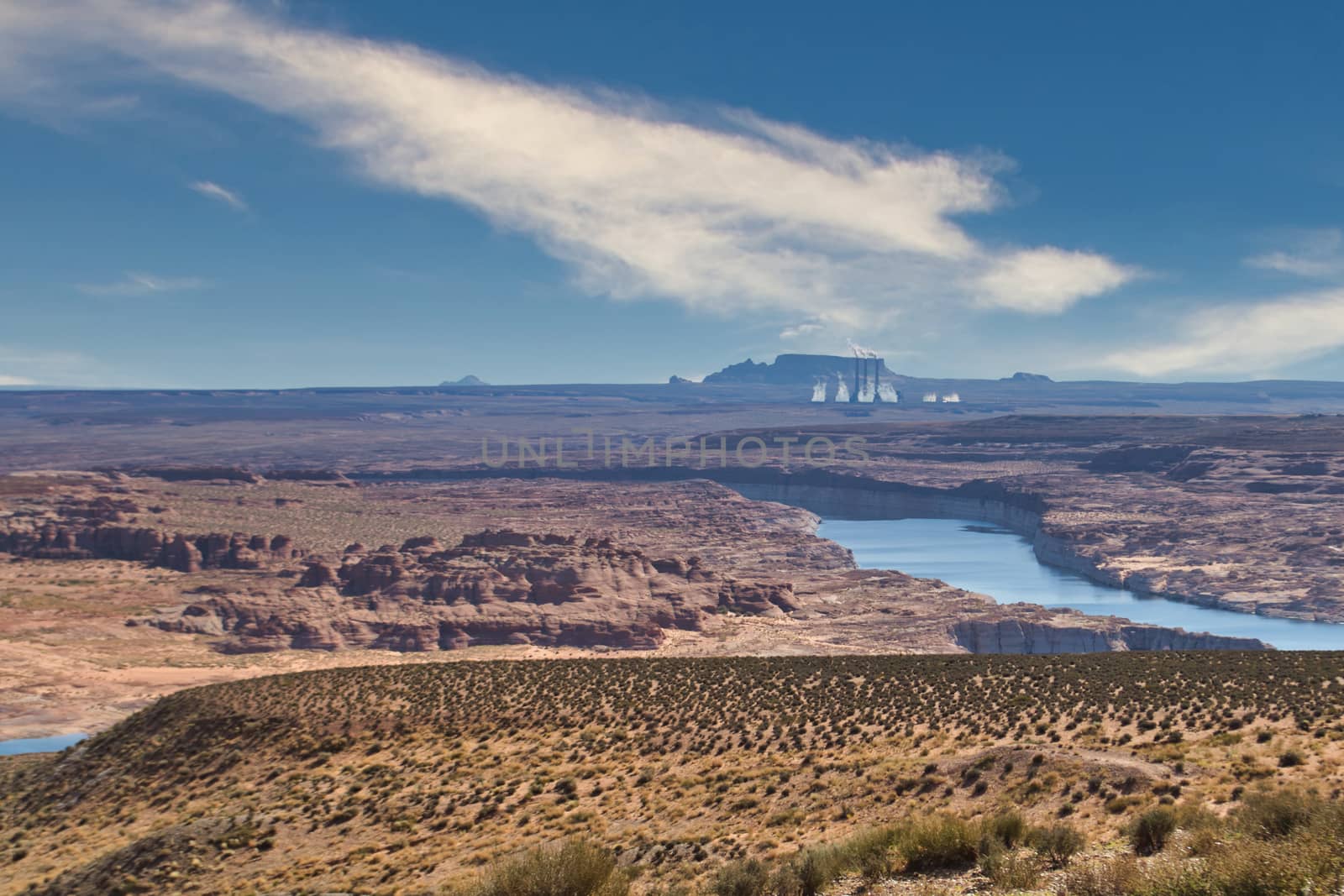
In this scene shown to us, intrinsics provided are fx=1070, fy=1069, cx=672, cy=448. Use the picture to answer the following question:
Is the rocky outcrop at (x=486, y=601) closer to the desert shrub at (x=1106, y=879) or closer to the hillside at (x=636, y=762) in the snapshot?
the hillside at (x=636, y=762)

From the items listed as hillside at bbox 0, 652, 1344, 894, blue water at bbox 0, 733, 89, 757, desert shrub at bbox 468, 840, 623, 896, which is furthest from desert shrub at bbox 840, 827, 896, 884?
blue water at bbox 0, 733, 89, 757

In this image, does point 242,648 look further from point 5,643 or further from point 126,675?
point 5,643

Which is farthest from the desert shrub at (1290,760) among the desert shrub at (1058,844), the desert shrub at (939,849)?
the desert shrub at (939,849)

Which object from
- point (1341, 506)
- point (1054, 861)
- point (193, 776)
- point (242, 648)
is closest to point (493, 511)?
point (242, 648)

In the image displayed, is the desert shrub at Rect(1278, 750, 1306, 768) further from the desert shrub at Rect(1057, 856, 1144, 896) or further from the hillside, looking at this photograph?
the desert shrub at Rect(1057, 856, 1144, 896)

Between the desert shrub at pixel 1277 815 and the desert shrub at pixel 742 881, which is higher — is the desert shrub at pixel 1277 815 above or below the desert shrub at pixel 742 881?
above
